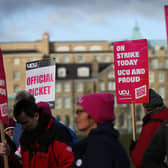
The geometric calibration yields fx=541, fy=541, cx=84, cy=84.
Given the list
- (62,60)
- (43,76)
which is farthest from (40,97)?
(62,60)

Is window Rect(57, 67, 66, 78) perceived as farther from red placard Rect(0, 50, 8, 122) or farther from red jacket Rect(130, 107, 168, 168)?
red placard Rect(0, 50, 8, 122)

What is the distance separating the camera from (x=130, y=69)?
9117 mm

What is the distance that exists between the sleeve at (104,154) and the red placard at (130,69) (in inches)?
162

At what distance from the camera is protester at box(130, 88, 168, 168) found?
21.0ft

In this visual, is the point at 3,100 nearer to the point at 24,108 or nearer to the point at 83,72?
the point at 24,108

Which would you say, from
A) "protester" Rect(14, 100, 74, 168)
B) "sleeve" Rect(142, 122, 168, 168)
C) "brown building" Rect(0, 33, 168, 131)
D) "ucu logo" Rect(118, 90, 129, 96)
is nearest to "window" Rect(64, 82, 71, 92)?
"brown building" Rect(0, 33, 168, 131)

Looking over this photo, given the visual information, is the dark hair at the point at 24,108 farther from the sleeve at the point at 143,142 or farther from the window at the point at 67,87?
the window at the point at 67,87

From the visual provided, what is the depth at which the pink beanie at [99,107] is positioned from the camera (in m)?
4.96

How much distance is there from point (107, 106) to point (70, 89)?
296 feet

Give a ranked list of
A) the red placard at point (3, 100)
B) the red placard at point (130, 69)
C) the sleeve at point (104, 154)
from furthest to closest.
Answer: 1. the red placard at point (130, 69)
2. the red placard at point (3, 100)
3. the sleeve at point (104, 154)

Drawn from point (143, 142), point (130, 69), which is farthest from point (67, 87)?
point (143, 142)

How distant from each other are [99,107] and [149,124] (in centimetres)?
178

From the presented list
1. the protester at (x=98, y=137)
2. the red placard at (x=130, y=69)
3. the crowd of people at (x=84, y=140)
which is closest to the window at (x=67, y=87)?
the red placard at (x=130, y=69)

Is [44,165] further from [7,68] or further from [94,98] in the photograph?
[7,68]
